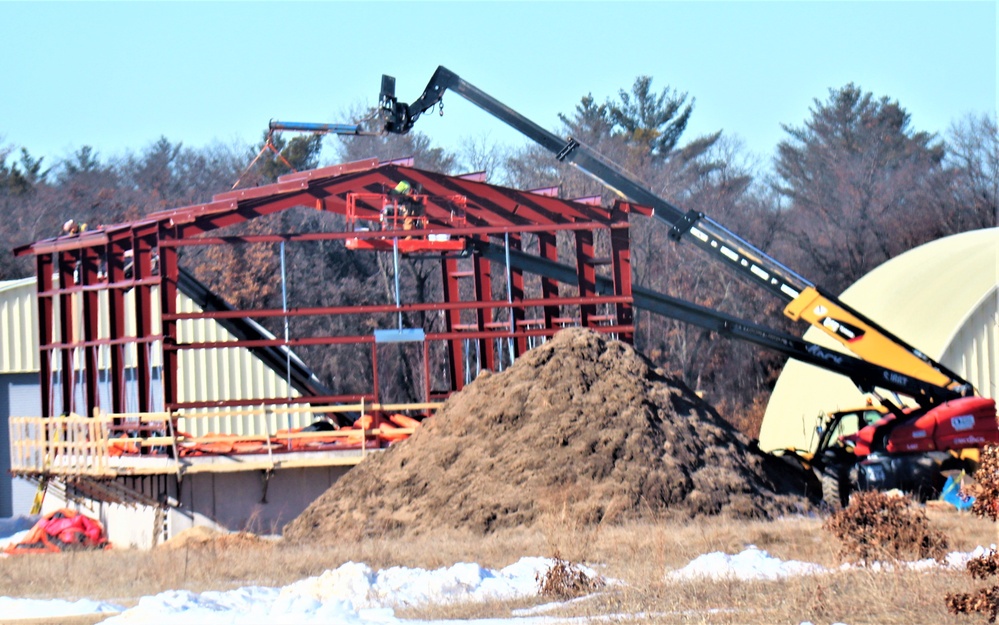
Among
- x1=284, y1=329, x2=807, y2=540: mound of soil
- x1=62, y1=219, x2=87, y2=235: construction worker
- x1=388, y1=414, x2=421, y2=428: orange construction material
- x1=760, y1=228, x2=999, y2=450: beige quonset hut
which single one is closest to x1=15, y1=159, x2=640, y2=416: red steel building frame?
x1=62, y1=219, x2=87, y2=235: construction worker

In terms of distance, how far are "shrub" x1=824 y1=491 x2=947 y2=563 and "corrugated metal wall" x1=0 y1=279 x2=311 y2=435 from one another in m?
20.9

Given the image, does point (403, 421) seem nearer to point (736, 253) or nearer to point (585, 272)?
point (585, 272)

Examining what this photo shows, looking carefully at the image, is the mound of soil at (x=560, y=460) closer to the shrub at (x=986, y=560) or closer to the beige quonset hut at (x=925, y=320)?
the shrub at (x=986, y=560)

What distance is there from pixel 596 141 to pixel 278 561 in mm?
55621

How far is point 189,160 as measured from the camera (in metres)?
70.8

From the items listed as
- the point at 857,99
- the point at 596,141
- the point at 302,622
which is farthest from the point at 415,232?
the point at 857,99

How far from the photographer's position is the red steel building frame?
919 inches

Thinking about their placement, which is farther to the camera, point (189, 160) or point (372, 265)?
point (189, 160)

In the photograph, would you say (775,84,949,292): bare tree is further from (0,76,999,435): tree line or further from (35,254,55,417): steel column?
(35,254,55,417): steel column

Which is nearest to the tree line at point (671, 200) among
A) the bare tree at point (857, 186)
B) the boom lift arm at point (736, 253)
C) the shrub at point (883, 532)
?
the bare tree at point (857, 186)

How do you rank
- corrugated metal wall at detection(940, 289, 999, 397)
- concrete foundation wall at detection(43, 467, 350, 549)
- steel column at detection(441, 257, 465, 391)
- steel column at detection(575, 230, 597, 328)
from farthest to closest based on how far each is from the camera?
steel column at detection(441, 257, 465, 391), corrugated metal wall at detection(940, 289, 999, 397), steel column at detection(575, 230, 597, 328), concrete foundation wall at detection(43, 467, 350, 549)

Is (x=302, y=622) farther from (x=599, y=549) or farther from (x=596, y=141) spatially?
(x=596, y=141)

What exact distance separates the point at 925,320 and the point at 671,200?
26.4 meters

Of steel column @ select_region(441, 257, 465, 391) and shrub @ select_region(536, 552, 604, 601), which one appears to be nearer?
shrub @ select_region(536, 552, 604, 601)
